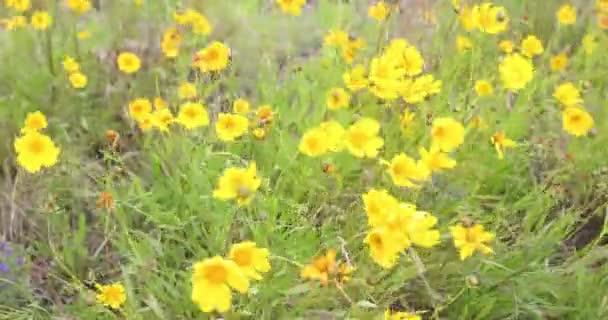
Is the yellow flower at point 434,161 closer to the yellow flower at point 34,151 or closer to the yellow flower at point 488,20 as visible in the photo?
the yellow flower at point 488,20

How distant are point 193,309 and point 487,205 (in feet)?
2.37

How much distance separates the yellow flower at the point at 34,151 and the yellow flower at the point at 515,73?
103 cm

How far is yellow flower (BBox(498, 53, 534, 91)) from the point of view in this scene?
5.74 ft

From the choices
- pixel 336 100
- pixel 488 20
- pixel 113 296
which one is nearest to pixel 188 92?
pixel 336 100

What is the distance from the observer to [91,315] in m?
1.45

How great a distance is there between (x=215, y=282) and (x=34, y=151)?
71 centimetres

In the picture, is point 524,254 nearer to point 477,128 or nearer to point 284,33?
point 477,128

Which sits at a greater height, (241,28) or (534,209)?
(241,28)

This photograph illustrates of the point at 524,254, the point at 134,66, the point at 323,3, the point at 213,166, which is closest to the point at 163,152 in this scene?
the point at 213,166

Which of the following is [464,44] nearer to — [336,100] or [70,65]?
[336,100]

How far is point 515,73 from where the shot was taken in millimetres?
1781

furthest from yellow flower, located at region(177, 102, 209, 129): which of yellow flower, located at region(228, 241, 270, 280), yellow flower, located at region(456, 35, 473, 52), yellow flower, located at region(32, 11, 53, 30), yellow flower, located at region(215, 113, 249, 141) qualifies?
yellow flower, located at region(456, 35, 473, 52)

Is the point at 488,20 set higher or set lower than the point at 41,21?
lower

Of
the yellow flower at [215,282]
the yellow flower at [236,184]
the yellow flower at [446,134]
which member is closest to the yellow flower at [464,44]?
the yellow flower at [446,134]
